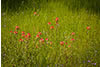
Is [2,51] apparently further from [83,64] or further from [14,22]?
[83,64]

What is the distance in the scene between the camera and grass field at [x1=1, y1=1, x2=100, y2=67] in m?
1.88

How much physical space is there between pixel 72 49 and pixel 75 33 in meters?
0.21

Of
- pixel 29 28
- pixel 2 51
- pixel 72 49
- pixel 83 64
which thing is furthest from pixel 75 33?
pixel 2 51

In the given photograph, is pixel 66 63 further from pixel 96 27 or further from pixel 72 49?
pixel 96 27

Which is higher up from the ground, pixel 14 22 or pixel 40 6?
pixel 40 6

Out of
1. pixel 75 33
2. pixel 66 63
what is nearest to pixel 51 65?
pixel 66 63

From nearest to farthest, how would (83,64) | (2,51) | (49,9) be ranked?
(83,64), (2,51), (49,9)

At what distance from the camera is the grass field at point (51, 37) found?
1.88 m

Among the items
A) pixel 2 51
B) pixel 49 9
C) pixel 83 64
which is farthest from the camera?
pixel 49 9

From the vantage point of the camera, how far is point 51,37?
1.97 metres

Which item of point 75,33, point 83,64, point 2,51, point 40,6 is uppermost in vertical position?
point 40,6

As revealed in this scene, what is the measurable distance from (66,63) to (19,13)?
0.94 m

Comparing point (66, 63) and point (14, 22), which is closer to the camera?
point (66, 63)

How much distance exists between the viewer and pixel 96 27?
1962 millimetres
